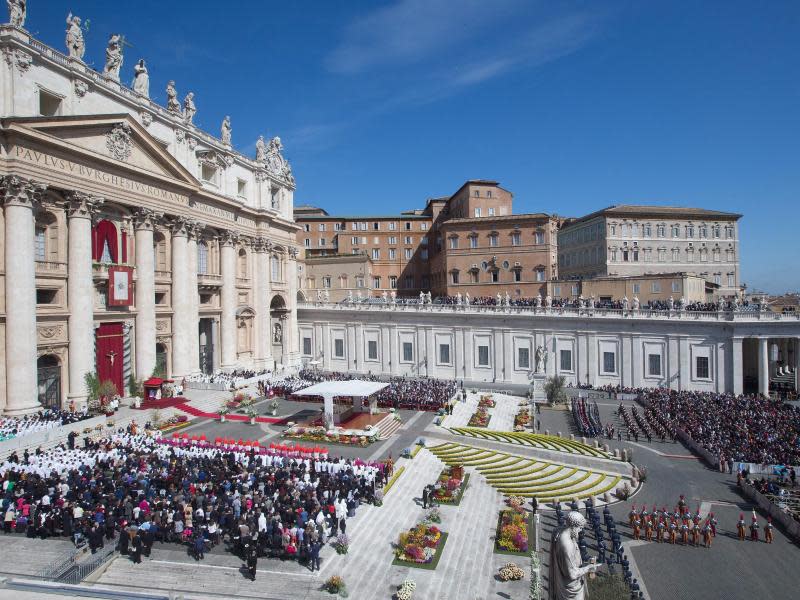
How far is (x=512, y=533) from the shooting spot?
19062 millimetres

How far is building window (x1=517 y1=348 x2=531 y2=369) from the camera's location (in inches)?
1892

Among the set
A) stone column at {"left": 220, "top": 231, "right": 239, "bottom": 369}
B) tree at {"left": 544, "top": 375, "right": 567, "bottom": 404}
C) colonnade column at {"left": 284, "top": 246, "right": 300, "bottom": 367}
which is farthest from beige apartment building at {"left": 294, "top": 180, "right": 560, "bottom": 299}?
tree at {"left": 544, "top": 375, "right": 567, "bottom": 404}

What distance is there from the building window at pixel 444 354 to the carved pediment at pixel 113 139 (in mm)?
27379

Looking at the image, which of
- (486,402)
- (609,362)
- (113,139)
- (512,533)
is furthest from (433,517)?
(113,139)

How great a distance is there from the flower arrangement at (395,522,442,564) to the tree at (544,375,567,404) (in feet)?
77.9

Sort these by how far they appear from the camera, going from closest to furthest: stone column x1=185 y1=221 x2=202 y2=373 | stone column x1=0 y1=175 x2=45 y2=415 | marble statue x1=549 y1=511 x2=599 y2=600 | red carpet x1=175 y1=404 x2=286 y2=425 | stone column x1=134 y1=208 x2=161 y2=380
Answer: marble statue x1=549 y1=511 x2=599 y2=600 → stone column x1=0 y1=175 x2=45 y2=415 → red carpet x1=175 y1=404 x2=286 y2=425 → stone column x1=134 y1=208 x2=161 y2=380 → stone column x1=185 y1=221 x2=202 y2=373

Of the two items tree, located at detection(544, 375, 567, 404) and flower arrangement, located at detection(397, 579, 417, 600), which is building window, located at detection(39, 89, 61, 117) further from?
tree, located at detection(544, 375, 567, 404)

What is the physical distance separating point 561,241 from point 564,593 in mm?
75316

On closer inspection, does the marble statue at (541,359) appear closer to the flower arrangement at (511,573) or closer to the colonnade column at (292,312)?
the colonnade column at (292,312)

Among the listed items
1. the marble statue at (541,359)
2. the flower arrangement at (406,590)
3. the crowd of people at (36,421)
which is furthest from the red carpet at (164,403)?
the marble statue at (541,359)

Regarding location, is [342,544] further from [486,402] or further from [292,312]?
[292,312]

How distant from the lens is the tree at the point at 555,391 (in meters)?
40.8

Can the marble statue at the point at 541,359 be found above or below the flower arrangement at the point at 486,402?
above

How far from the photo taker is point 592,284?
56.5m
